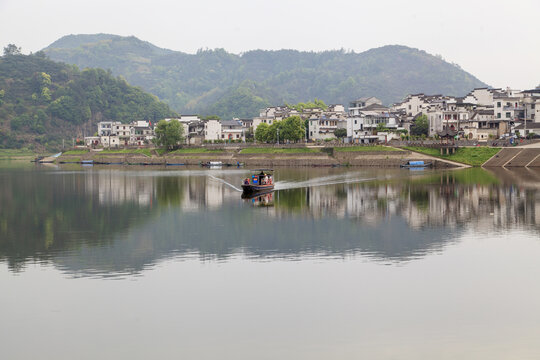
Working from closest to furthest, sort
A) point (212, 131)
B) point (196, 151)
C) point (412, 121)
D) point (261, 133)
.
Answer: point (412, 121) < point (261, 133) < point (196, 151) < point (212, 131)

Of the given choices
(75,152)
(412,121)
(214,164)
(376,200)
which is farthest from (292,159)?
(75,152)

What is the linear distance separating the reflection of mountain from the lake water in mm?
147

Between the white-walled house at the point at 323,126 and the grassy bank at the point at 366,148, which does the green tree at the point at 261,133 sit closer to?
the white-walled house at the point at 323,126

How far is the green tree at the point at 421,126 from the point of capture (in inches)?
3848

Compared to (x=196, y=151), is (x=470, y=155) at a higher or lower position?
lower

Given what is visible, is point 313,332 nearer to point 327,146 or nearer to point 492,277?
point 492,277

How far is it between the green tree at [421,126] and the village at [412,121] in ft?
1.48

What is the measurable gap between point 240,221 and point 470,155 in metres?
55.4

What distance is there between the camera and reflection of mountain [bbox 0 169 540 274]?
25.6 m

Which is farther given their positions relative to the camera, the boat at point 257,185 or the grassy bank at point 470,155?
the grassy bank at point 470,155

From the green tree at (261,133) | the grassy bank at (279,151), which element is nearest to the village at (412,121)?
the green tree at (261,133)

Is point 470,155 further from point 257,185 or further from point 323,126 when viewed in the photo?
point 257,185

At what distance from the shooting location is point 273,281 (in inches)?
805

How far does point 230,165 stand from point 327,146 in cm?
1747
